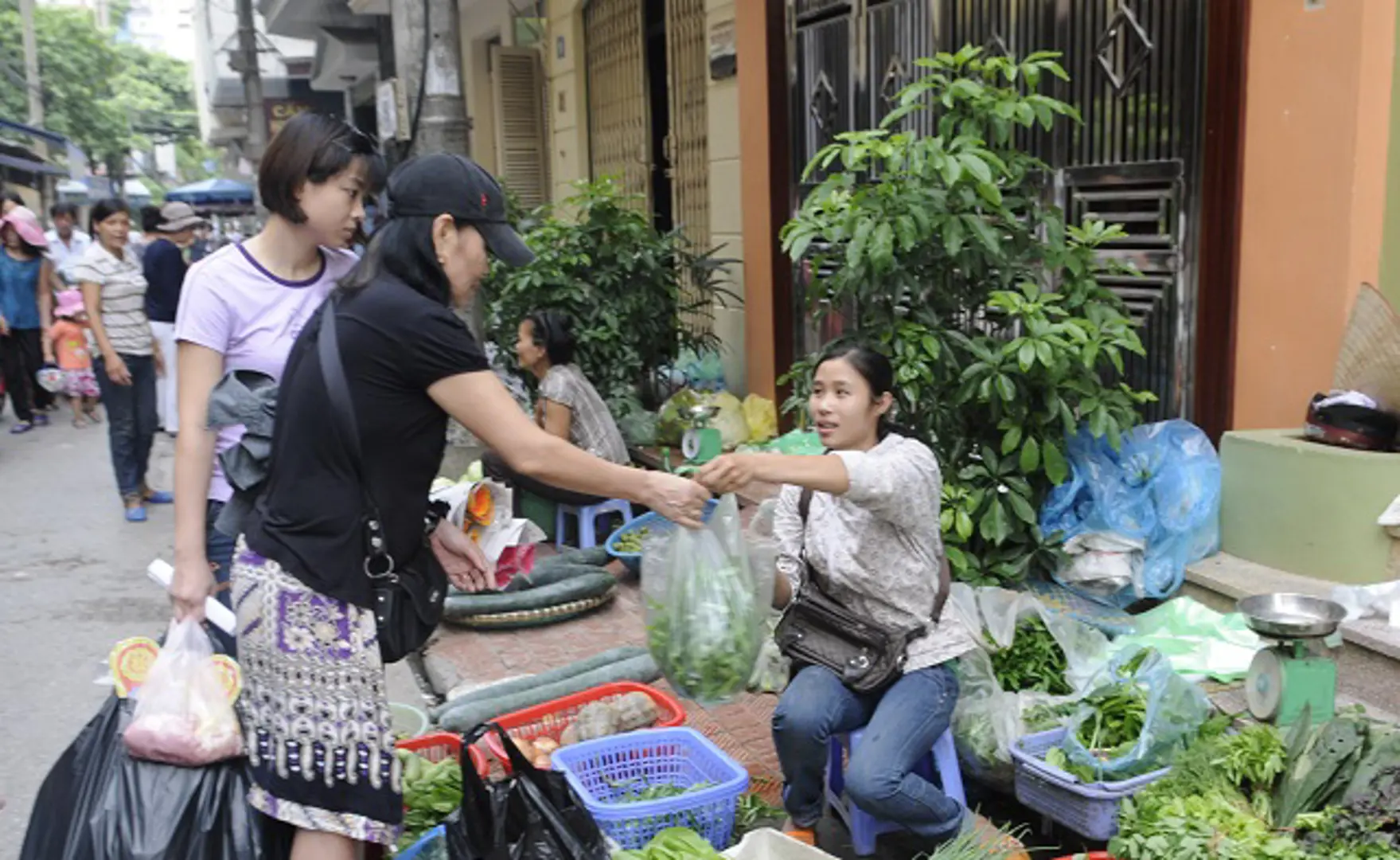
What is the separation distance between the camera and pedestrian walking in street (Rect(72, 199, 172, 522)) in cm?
763

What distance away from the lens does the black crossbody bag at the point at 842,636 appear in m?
3.23

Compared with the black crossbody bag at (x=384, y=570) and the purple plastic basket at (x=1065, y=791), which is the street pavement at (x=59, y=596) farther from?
the purple plastic basket at (x=1065, y=791)

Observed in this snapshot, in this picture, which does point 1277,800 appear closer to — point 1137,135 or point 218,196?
point 1137,135

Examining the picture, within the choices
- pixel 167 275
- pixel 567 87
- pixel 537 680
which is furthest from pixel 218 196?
pixel 537 680

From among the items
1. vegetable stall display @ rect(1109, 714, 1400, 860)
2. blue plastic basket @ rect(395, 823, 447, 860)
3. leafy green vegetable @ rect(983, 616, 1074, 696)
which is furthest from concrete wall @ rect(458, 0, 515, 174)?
vegetable stall display @ rect(1109, 714, 1400, 860)

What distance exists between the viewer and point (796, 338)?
7.97 m

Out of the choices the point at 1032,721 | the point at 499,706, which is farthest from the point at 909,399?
the point at 499,706

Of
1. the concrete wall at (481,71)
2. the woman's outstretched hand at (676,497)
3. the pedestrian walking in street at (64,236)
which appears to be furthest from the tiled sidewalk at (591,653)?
the concrete wall at (481,71)

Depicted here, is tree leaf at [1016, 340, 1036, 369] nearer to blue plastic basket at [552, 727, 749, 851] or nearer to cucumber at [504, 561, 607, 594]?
blue plastic basket at [552, 727, 749, 851]

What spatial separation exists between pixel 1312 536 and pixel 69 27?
43.5 m

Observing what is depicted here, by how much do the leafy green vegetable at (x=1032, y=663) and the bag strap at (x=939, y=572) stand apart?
73cm

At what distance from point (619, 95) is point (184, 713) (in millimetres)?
9274

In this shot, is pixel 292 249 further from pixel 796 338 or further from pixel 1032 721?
pixel 796 338

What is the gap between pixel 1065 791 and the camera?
11.0 ft
